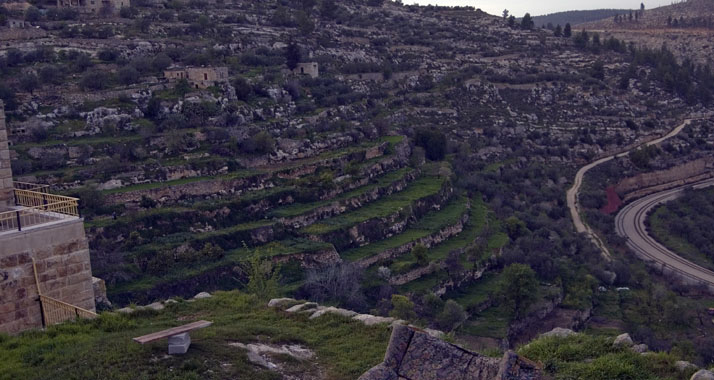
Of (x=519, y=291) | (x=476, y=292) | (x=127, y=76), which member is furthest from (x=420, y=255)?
(x=127, y=76)

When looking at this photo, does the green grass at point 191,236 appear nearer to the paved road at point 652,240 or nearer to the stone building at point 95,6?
the paved road at point 652,240

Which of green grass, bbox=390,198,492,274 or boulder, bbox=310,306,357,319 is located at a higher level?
boulder, bbox=310,306,357,319

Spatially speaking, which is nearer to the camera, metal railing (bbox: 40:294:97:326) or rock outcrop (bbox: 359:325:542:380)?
rock outcrop (bbox: 359:325:542:380)

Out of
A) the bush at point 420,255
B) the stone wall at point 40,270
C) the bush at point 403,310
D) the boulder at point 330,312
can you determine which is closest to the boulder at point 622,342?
the boulder at point 330,312

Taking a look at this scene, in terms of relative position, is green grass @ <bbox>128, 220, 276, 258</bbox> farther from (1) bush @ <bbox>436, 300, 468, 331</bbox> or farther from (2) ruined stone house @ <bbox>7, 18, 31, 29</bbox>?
(2) ruined stone house @ <bbox>7, 18, 31, 29</bbox>

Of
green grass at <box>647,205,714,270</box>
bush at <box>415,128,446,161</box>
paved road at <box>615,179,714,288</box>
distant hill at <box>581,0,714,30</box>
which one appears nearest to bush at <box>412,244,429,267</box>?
paved road at <box>615,179,714,288</box>

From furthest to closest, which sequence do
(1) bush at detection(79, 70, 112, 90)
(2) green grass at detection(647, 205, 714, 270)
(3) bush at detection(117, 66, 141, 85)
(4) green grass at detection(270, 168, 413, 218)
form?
(3) bush at detection(117, 66, 141, 85) → (2) green grass at detection(647, 205, 714, 270) → (1) bush at detection(79, 70, 112, 90) → (4) green grass at detection(270, 168, 413, 218)

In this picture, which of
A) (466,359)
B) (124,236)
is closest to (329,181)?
(124,236)

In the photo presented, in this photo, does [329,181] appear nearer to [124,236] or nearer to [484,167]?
[124,236]
